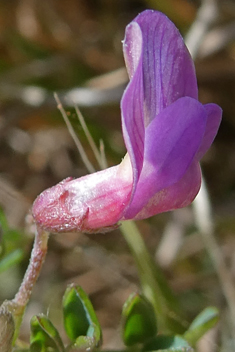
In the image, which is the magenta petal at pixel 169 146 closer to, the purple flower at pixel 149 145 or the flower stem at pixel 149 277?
the purple flower at pixel 149 145

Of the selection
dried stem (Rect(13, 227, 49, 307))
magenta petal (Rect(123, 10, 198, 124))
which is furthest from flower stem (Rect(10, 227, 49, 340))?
magenta petal (Rect(123, 10, 198, 124))

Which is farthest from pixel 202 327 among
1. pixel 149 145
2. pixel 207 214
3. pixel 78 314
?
pixel 207 214

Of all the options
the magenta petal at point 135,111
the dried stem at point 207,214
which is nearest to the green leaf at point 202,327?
the magenta petal at point 135,111

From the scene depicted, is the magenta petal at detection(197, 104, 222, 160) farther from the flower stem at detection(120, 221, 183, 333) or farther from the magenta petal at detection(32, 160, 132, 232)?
the flower stem at detection(120, 221, 183, 333)

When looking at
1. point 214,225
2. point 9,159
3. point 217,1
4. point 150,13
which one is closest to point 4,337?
point 150,13

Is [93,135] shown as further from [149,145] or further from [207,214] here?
[149,145]

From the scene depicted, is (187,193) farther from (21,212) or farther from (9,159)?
(9,159)
